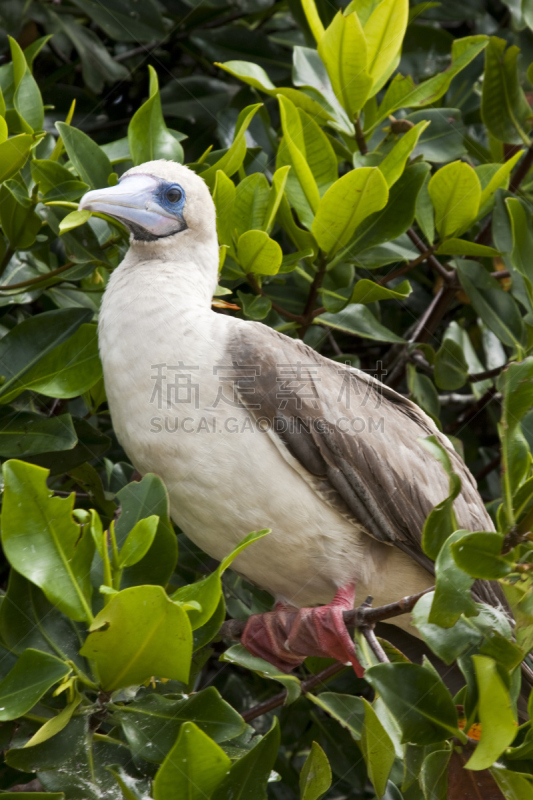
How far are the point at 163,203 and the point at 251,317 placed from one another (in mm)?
554

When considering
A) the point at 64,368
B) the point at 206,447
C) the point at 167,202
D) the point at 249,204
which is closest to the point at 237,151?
the point at 249,204

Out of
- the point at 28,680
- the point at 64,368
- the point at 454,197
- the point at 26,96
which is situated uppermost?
the point at 26,96

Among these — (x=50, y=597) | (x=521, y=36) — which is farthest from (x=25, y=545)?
(x=521, y=36)

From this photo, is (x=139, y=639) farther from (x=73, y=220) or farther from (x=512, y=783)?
(x=73, y=220)

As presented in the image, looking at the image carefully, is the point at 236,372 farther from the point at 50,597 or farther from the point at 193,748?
the point at 193,748

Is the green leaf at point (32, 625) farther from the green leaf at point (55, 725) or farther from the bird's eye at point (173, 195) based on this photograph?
the bird's eye at point (173, 195)

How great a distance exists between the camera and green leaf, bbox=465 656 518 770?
2.15 meters

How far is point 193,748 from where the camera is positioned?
2084mm

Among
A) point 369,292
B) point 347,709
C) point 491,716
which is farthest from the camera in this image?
point 369,292

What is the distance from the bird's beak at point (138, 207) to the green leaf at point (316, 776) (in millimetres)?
1916

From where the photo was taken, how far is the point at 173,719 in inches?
92.4

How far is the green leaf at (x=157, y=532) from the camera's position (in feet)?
7.99

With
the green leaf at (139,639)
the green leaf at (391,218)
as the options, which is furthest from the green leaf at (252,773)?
the green leaf at (391,218)

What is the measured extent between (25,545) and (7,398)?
32.9 inches
